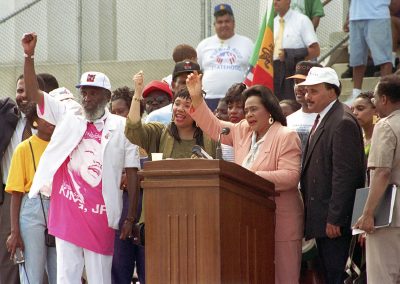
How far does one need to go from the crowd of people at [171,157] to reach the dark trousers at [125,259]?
0.01 meters

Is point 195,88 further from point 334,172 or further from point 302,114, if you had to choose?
point 302,114

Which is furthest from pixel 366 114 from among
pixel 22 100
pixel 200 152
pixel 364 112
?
pixel 22 100

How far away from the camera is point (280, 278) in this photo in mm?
11625

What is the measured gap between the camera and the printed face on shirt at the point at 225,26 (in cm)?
1650

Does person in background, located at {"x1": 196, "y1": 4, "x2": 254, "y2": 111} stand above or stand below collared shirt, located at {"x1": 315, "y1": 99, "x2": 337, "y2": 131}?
above

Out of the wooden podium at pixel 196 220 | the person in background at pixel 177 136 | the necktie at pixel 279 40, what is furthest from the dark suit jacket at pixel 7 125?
the necktie at pixel 279 40

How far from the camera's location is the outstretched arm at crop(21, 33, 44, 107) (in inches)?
468

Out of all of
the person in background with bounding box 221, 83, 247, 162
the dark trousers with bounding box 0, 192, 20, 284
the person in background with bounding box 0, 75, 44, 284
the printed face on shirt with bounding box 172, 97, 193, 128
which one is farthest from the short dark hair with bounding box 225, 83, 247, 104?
the dark trousers with bounding box 0, 192, 20, 284

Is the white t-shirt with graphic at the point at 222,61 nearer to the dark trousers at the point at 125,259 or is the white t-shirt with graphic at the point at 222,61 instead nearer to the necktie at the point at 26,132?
the necktie at the point at 26,132

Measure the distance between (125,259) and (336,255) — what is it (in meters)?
2.14

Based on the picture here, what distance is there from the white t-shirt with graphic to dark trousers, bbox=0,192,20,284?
357 centimetres

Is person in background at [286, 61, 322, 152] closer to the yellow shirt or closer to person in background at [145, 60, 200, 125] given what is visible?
person in background at [145, 60, 200, 125]

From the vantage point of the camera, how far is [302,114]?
44.8ft

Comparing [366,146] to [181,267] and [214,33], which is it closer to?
[181,267]
